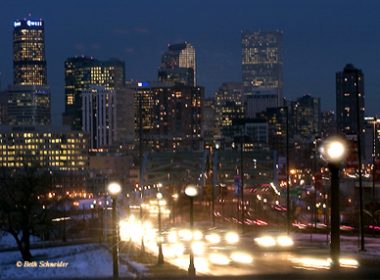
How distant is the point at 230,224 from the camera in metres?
73.1

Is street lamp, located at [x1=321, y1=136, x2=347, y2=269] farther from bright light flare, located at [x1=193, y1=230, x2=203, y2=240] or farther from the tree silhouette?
bright light flare, located at [x1=193, y1=230, x2=203, y2=240]

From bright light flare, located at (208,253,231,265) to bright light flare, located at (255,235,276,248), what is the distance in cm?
650

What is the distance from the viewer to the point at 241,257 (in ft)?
129

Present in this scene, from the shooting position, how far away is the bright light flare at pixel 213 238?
52.2m

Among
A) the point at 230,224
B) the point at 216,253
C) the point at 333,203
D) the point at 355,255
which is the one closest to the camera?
the point at 333,203

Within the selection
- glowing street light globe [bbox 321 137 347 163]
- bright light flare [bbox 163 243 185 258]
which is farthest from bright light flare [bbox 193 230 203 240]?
glowing street light globe [bbox 321 137 347 163]

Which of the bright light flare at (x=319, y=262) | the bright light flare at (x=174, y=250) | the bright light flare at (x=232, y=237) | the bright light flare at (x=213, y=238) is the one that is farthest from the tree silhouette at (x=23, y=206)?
the bright light flare at (x=319, y=262)

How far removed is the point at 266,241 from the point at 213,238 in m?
5.09

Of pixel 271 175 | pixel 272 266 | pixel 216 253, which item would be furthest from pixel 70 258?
pixel 271 175

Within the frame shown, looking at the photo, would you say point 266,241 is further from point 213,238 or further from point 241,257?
point 241,257

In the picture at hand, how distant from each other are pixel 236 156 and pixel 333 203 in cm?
16391

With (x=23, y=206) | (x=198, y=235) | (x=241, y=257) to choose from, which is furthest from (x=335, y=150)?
(x=198, y=235)

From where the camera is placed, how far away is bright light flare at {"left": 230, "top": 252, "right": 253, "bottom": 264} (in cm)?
3679

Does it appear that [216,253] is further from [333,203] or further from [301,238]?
[333,203]
